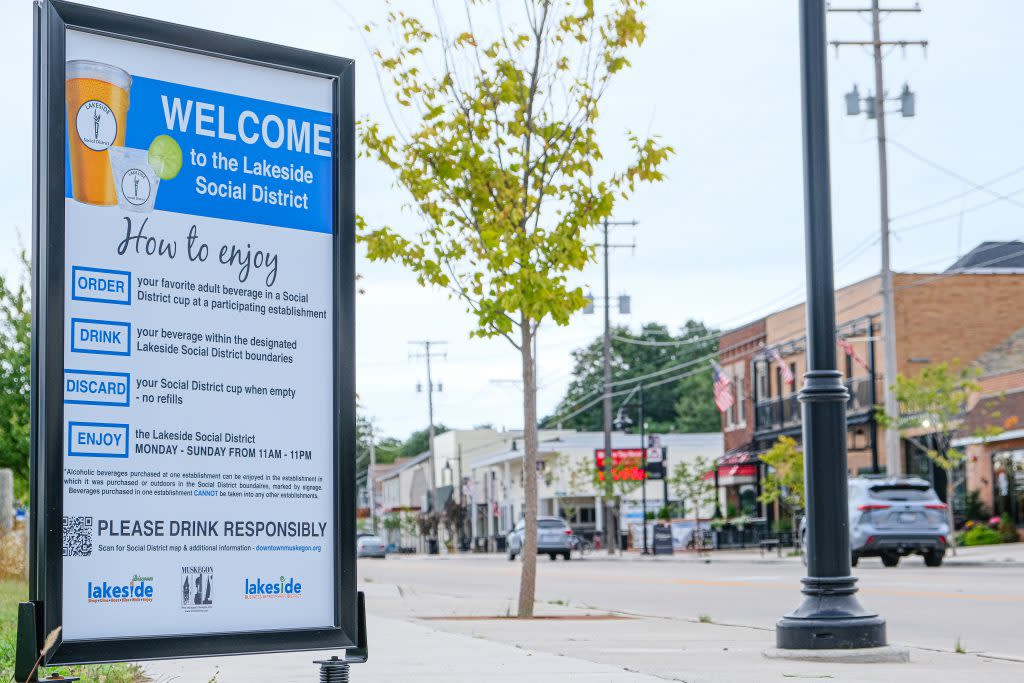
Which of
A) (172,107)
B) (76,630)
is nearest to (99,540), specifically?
(76,630)

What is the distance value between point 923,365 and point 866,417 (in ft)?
8.01

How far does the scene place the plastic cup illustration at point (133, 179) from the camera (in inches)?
206

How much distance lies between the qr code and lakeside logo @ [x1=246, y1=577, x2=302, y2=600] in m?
0.67

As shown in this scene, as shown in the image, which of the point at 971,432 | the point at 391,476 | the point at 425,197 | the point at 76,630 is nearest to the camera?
the point at 76,630

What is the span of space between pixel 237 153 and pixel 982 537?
34613 mm

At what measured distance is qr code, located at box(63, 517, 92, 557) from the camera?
16.3 ft

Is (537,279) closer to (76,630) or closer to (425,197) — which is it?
(425,197)

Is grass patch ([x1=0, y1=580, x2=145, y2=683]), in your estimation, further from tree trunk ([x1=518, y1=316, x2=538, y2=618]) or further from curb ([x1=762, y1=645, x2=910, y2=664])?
tree trunk ([x1=518, y1=316, x2=538, y2=618])

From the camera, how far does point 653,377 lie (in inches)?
4387

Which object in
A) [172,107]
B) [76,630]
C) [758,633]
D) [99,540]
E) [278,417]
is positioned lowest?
[758,633]

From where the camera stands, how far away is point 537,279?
1337 centimetres

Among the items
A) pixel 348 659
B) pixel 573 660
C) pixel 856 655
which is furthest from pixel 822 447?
pixel 348 659

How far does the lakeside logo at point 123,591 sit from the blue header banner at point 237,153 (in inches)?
54.5

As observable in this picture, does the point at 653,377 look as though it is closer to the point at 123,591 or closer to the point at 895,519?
the point at 895,519
